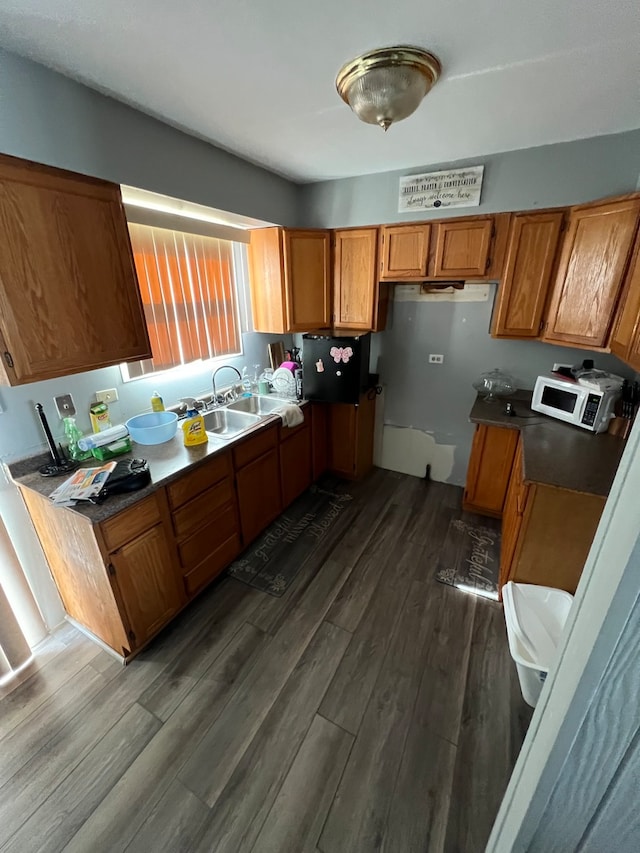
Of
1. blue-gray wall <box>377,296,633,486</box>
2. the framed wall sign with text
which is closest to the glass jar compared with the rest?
blue-gray wall <box>377,296,633,486</box>

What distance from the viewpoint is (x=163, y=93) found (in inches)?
57.6

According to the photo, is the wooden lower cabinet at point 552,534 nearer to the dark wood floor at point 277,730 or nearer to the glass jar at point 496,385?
the dark wood floor at point 277,730

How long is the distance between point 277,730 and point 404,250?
286 centimetres

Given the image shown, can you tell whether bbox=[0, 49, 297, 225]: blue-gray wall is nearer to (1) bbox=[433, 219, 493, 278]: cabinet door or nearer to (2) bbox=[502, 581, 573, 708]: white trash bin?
(1) bbox=[433, 219, 493, 278]: cabinet door

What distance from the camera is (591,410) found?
78.8 inches

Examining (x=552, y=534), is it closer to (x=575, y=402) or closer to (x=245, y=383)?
(x=575, y=402)

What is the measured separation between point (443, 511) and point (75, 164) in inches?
119

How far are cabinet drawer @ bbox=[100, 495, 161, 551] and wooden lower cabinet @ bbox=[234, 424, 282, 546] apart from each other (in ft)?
1.90

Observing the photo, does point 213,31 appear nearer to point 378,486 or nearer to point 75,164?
point 75,164

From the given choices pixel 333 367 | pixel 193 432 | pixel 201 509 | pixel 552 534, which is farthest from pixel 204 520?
pixel 552 534

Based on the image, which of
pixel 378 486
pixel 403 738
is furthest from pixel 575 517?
pixel 378 486

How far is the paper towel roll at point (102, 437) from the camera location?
68.6 inches

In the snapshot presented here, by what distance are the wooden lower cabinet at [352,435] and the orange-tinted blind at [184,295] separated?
3.57 ft

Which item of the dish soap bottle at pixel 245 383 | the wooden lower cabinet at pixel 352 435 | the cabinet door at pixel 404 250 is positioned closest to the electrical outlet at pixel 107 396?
the dish soap bottle at pixel 245 383
